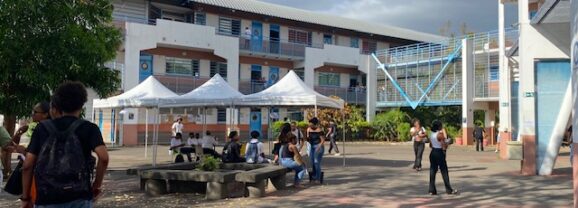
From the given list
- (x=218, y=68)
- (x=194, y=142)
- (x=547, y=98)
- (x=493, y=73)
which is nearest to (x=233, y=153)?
(x=194, y=142)

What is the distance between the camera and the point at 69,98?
165 inches

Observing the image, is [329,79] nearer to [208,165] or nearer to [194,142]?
[194,142]

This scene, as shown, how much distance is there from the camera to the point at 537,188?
11.8 meters

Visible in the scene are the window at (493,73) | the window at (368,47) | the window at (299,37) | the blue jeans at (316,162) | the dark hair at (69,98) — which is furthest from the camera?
the window at (368,47)

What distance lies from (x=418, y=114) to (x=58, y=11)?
1257 inches

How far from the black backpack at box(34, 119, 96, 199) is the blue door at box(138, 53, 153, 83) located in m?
29.4

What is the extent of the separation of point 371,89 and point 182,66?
13895 mm

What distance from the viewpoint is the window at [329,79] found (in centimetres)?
4287

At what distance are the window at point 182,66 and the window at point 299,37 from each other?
856 cm

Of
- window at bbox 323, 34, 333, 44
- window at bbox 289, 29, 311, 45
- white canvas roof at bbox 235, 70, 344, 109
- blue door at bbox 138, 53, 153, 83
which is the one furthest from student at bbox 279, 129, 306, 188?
window at bbox 323, 34, 333, 44

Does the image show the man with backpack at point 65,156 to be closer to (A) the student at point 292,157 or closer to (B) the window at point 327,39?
(A) the student at point 292,157

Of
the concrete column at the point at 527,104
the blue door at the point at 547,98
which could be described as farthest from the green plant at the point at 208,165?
the blue door at the point at 547,98

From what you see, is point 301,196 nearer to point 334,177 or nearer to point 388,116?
point 334,177

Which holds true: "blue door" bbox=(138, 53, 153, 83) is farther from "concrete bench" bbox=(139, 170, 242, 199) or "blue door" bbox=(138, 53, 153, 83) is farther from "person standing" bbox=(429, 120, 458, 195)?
"person standing" bbox=(429, 120, 458, 195)
